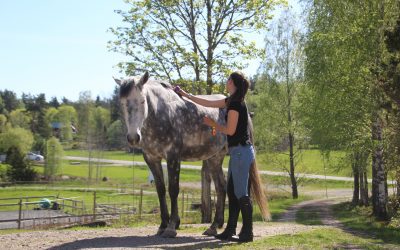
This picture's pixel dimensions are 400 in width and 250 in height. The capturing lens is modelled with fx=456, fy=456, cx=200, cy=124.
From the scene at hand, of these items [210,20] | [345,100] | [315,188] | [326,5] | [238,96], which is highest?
[326,5]

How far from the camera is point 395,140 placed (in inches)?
618

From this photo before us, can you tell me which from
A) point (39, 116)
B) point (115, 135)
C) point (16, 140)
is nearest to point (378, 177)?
point (16, 140)

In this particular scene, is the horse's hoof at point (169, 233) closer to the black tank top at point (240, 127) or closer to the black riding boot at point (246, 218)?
the black riding boot at point (246, 218)

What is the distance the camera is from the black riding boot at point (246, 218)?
728cm

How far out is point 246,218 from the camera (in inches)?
289

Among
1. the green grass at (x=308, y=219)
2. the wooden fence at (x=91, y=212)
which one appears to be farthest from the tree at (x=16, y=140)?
the green grass at (x=308, y=219)

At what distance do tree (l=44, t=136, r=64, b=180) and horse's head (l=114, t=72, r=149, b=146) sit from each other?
217 ft

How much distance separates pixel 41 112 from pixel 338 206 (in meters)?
113

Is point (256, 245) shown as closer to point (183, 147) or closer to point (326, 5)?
point (183, 147)

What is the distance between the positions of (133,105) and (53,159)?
6734 cm

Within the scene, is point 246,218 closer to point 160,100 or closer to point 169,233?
point 169,233

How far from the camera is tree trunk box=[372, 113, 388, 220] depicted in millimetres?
19344

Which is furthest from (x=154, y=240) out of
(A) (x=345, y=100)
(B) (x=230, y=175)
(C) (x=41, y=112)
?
(C) (x=41, y=112)

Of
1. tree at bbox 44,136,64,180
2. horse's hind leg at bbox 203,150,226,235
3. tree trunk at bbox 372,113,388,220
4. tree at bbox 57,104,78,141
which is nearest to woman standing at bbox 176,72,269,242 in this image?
horse's hind leg at bbox 203,150,226,235
